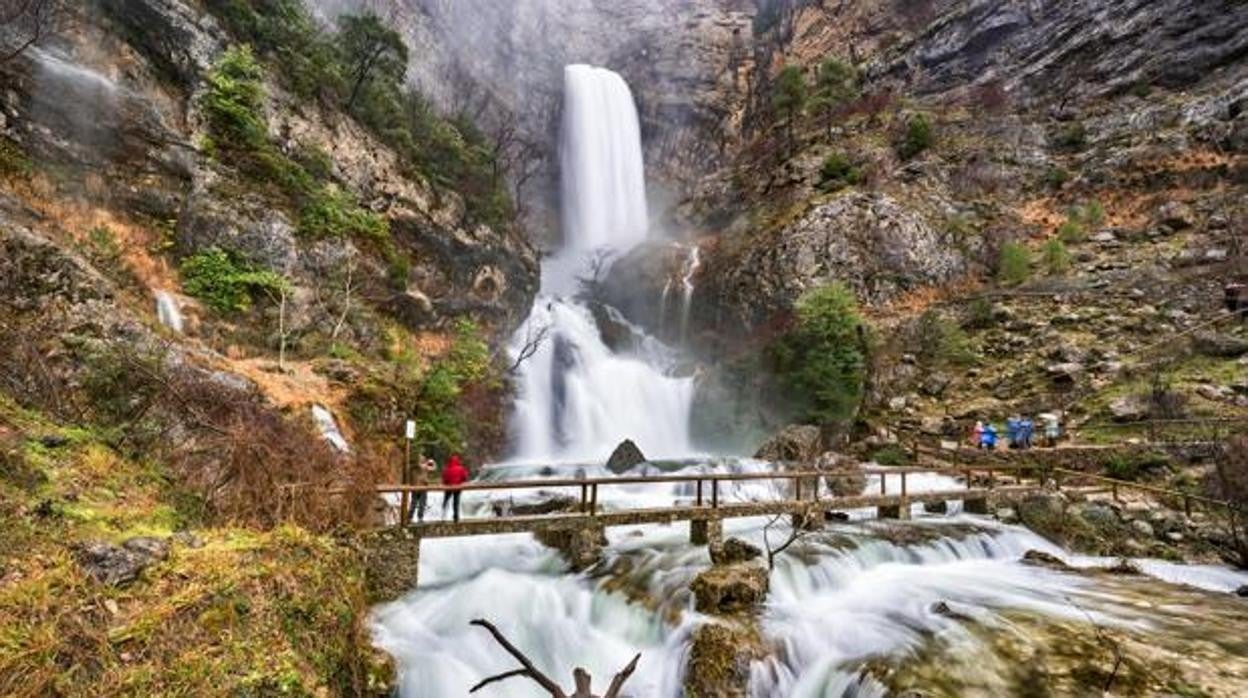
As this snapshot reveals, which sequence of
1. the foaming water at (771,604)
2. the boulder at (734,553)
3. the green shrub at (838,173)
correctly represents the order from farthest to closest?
the green shrub at (838,173) < the boulder at (734,553) < the foaming water at (771,604)

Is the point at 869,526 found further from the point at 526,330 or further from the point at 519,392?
the point at 526,330

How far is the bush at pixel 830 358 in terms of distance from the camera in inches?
861

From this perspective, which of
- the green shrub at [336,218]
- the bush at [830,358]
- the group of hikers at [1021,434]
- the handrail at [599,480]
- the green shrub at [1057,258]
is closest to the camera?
the handrail at [599,480]

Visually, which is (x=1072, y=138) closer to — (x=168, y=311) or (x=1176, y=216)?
(x=1176, y=216)

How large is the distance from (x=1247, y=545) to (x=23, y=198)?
2620cm

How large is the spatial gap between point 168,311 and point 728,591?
15.3 m

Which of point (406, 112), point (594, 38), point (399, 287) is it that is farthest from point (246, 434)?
point (594, 38)

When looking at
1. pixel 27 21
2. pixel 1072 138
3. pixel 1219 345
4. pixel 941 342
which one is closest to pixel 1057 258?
pixel 941 342

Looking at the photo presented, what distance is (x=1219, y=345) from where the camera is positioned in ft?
57.7

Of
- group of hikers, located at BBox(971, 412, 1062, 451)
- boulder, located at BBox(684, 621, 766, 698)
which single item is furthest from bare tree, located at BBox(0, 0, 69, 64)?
group of hikers, located at BBox(971, 412, 1062, 451)

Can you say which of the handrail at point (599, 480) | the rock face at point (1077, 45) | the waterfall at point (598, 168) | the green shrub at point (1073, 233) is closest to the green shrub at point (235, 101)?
the handrail at point (599, 480)

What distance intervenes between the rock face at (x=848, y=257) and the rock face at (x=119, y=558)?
84.8 ft

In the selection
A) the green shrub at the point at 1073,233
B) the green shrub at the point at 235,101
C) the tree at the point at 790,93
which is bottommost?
the green shrub at the point at 1073,233

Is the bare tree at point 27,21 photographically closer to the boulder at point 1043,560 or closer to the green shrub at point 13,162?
the green shrub at point 13,162
